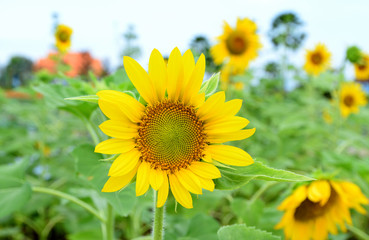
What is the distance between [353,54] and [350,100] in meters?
0.82

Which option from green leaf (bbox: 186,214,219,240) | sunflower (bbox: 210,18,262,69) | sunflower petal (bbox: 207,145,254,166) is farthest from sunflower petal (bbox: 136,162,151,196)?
sunflower (bbox: 210,18,262,69)

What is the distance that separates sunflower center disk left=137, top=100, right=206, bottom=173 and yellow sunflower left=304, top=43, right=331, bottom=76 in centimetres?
310

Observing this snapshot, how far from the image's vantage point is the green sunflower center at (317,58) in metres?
3.50

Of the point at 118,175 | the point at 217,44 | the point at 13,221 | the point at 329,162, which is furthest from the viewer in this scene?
the point at 217,44

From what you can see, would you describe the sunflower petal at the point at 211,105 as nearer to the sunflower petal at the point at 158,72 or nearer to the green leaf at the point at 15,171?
the sunflower petal at the point at 158,72

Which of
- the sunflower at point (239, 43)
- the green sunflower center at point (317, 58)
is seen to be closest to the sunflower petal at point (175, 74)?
the sunflower at point (239, 43)

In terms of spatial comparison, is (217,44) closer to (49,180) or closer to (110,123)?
(49,180)

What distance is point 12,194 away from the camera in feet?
3.45

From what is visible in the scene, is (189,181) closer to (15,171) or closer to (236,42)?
(15,171)

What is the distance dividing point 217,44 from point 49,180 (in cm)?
171

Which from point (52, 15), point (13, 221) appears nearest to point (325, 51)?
point (52, 15)

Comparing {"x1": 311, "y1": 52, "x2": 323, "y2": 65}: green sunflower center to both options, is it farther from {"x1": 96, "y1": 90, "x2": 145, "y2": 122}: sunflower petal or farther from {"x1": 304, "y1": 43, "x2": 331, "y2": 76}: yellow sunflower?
{"x1": 96, "y1": 90, "x2": 145, "y2": 122}: sunflower petal

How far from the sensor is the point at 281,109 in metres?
2.69

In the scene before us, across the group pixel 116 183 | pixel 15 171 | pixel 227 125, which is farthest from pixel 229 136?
pixel 15 171
